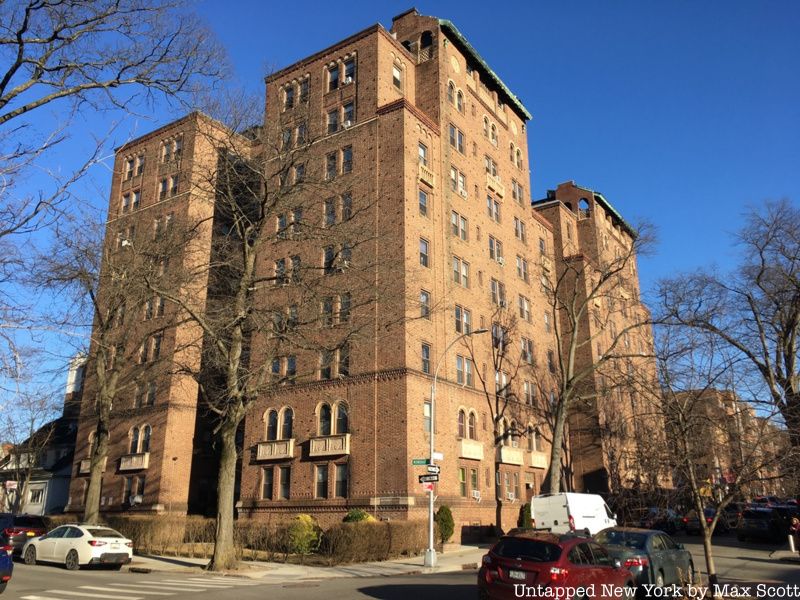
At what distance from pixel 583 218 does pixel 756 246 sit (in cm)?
2530

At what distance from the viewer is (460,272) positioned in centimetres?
3888

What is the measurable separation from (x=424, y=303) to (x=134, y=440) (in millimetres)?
21761

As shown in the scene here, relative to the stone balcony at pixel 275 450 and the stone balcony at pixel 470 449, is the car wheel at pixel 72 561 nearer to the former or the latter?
the stone balcony at pixel 275 450

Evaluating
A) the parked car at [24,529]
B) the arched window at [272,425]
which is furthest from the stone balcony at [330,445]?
the parked car at [24,529]

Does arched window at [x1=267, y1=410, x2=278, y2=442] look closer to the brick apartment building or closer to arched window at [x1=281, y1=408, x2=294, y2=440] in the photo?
the brick apartment building

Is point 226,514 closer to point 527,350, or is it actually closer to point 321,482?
point 321,482

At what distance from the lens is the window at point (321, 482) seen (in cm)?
3215

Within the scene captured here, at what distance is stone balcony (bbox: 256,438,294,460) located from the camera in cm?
3359

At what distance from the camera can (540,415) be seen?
151 ft

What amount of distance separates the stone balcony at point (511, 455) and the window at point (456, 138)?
19455mm

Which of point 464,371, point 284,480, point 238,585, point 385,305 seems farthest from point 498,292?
point 238,585

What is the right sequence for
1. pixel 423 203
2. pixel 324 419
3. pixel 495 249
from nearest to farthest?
pixel 324 419, pixel 423 203, pixel 495 249

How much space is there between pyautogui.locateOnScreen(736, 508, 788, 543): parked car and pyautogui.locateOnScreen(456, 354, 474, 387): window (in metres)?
16.3

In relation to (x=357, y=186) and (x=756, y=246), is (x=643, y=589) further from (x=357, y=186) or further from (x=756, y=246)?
(x=756, y=246)
